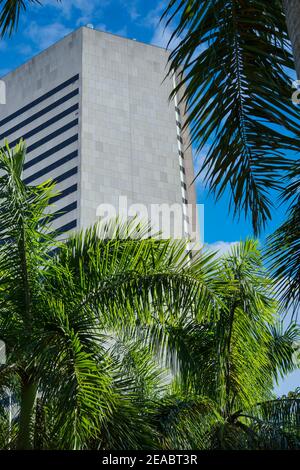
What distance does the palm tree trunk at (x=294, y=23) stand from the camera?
425 cm

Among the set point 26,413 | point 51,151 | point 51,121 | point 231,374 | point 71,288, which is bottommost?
point 26,413

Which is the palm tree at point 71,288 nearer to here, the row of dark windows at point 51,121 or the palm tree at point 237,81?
the palm tree at point 237,81

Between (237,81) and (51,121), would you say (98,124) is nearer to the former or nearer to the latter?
(51,121)

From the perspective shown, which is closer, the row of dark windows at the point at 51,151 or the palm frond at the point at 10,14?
the palm frond at the point at 10,14

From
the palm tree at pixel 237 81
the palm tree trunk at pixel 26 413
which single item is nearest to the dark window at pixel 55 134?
the palm tree trunk at pixel 26 413

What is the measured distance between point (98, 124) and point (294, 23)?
8897 centimetres

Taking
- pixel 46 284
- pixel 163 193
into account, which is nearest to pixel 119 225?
pixel 46 284

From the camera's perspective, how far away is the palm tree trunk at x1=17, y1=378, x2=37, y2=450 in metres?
8.98

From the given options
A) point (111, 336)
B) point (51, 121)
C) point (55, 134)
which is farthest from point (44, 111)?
point (111, 336)

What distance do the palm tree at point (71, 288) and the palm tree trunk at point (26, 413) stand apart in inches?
0.5

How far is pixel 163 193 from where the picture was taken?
91.8 meters

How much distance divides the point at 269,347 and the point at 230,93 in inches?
326

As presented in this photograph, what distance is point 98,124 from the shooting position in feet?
302

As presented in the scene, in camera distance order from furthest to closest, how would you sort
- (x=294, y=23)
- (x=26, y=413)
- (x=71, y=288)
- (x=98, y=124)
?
(x=98, y=124)
(x=71, y=288)
(x=26, y=413)
(x=294, y=23)
